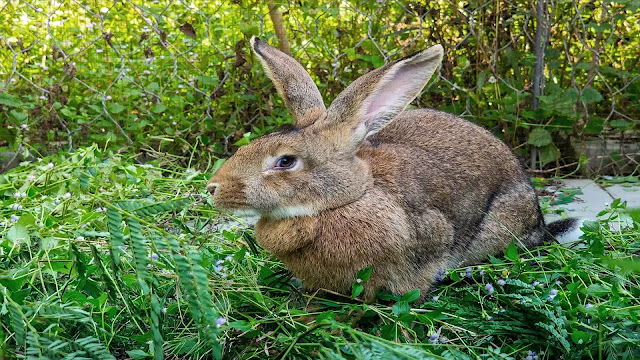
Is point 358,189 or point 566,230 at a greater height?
point 358,189

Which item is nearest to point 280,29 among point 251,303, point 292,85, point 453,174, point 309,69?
point 309,69

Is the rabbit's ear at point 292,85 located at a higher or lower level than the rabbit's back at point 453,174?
higher

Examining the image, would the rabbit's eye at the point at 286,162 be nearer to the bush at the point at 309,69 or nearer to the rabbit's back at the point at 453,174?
the rabbit's back at the point at 453,174

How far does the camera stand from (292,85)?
2.35 meters

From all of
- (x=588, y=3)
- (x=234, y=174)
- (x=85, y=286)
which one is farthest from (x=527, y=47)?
(x=85, y=286)

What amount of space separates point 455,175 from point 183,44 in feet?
6.97

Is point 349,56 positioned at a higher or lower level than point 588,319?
higher

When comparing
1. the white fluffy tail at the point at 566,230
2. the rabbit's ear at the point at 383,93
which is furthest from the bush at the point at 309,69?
the rabbit's ear at the point at 383,93

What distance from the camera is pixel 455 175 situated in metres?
2.41

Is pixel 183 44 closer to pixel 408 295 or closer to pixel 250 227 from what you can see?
pixel 250 227

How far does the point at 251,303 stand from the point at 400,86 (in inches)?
30.8

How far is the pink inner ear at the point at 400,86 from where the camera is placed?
215cm

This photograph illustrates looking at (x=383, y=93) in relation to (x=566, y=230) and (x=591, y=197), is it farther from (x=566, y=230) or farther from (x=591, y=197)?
(x=591, y=197)

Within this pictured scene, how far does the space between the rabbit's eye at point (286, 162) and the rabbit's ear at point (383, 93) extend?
188 mm
